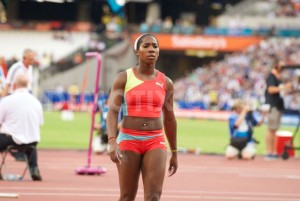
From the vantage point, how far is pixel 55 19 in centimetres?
7869

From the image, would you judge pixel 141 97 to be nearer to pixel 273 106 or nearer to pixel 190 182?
pixel 190 182

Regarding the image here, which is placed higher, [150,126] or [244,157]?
[150,126]

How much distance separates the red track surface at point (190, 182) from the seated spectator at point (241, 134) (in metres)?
0.28

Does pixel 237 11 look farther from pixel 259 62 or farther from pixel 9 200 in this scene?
pixel 9 200

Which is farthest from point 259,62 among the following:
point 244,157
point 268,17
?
point 244,157

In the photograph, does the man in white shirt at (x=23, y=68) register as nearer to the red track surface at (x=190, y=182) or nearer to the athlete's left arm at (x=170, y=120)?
the red track surface at (x=190, y=182)

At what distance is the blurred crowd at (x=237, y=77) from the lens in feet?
181

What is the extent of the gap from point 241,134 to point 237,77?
34.8 meters

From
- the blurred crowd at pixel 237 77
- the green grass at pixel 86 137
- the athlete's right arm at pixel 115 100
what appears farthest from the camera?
the blurred crowd at pixel 237 77

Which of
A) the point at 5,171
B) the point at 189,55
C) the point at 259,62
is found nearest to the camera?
the point at 5,171

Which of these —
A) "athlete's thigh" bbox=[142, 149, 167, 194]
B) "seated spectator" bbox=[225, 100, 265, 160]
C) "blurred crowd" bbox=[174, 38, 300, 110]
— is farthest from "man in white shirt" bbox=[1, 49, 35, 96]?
"blurred crowd" bbox=[174, 38, 300, 110]

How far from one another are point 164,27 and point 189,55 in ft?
19.2

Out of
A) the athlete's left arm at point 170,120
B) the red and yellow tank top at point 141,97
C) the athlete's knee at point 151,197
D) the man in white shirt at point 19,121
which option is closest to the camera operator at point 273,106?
the man in white shirt at point 19,121

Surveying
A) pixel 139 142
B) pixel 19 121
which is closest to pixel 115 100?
pixel 139 142
